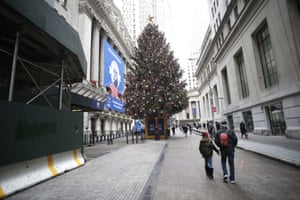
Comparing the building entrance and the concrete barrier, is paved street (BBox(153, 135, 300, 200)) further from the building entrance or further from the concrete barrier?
the building entrance

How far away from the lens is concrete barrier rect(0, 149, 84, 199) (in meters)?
3.60

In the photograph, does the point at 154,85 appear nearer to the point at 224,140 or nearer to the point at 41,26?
the point at 224,140

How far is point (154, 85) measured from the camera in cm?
1878

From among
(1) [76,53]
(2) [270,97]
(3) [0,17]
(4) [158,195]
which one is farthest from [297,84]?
(3) [0,17]

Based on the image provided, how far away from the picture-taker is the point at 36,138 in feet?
15.1

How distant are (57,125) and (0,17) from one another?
11.2 ft

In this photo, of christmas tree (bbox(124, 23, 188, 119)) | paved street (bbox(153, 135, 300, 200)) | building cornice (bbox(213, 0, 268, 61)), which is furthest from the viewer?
christmas tree (bbox(124, 23, 188, 119))

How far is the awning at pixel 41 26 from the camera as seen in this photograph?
3766mm

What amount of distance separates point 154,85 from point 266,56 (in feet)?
41.5

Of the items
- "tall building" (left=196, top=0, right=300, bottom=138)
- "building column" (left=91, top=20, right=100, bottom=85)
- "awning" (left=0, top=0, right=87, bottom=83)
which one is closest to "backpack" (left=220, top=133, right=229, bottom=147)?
"awning" (left=0, top=0, right=87, bottom=83)

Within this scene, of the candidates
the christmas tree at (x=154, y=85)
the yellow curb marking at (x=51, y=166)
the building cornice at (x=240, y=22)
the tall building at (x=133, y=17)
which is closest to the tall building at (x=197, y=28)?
the tall building at (x=133, y=17)

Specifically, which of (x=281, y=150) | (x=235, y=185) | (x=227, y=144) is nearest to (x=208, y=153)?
(x=227, y=144)

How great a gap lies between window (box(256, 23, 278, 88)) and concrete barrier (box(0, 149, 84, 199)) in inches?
740

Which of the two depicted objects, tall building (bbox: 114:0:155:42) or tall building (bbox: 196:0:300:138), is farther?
tall building (bbox: 114:0:155:42)
